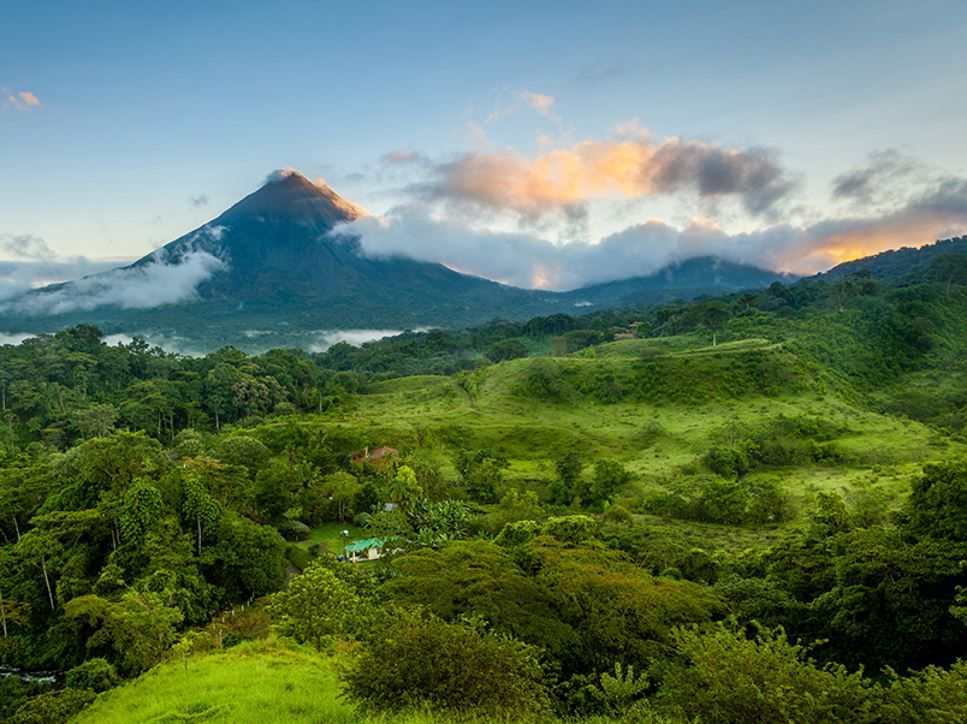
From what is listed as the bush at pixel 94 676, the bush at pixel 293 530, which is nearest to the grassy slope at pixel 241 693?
the bush at pixel 94 676

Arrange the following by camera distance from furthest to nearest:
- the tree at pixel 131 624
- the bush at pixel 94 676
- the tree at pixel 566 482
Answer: the tree at pixel 566 482, the tree at pixel 131 624, the bush at pixel 94 676

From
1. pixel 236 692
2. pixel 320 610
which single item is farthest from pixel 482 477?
pixel 236 692

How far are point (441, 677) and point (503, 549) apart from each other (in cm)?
1159

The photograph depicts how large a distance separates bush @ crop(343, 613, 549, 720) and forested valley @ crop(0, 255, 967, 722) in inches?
1.4

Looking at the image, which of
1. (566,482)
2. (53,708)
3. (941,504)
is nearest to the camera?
(53,708)

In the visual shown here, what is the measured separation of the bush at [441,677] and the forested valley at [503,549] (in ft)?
0.12

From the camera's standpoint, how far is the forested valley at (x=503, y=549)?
9.38 metres

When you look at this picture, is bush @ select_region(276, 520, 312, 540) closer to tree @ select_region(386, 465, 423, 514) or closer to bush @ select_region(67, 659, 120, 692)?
tree @ select_region(386, 465, 423, 514)

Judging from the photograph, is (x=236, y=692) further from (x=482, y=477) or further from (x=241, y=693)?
(x=482, y=477)

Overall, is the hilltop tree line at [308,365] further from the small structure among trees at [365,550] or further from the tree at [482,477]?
the small structure among trees at [365,550]

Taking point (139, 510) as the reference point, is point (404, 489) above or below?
below

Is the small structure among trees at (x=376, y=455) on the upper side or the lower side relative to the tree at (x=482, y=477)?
upper

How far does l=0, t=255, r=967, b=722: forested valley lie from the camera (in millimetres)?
9383

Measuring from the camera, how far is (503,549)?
19844mm
